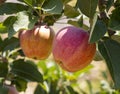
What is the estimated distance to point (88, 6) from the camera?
961 millimetres

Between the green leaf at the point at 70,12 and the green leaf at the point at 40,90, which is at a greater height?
the green leaf at the point at 70,12

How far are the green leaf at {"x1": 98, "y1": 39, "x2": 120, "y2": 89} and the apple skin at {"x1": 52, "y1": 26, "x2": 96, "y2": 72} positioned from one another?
3cm

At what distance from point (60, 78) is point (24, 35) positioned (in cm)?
86

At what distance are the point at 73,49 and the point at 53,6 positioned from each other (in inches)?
4.8

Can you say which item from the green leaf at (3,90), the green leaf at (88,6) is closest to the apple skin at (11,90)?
the green leaf at (3,90)

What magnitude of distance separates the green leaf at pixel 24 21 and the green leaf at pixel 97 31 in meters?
0.18

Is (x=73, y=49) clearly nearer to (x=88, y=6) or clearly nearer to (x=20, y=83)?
(x=88, y=6)

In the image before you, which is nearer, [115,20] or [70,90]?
[115,20]

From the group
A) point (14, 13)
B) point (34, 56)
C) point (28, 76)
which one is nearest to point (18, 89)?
point (28, 76)

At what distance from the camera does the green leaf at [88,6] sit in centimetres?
95

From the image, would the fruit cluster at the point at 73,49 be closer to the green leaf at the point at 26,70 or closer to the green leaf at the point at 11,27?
the green leaf at the point at 11,27

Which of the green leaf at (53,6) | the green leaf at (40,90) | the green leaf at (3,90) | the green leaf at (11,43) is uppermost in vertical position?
the green leaf at (53,6)

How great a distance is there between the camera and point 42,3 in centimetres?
100

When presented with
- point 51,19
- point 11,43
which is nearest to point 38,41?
point 51,19
